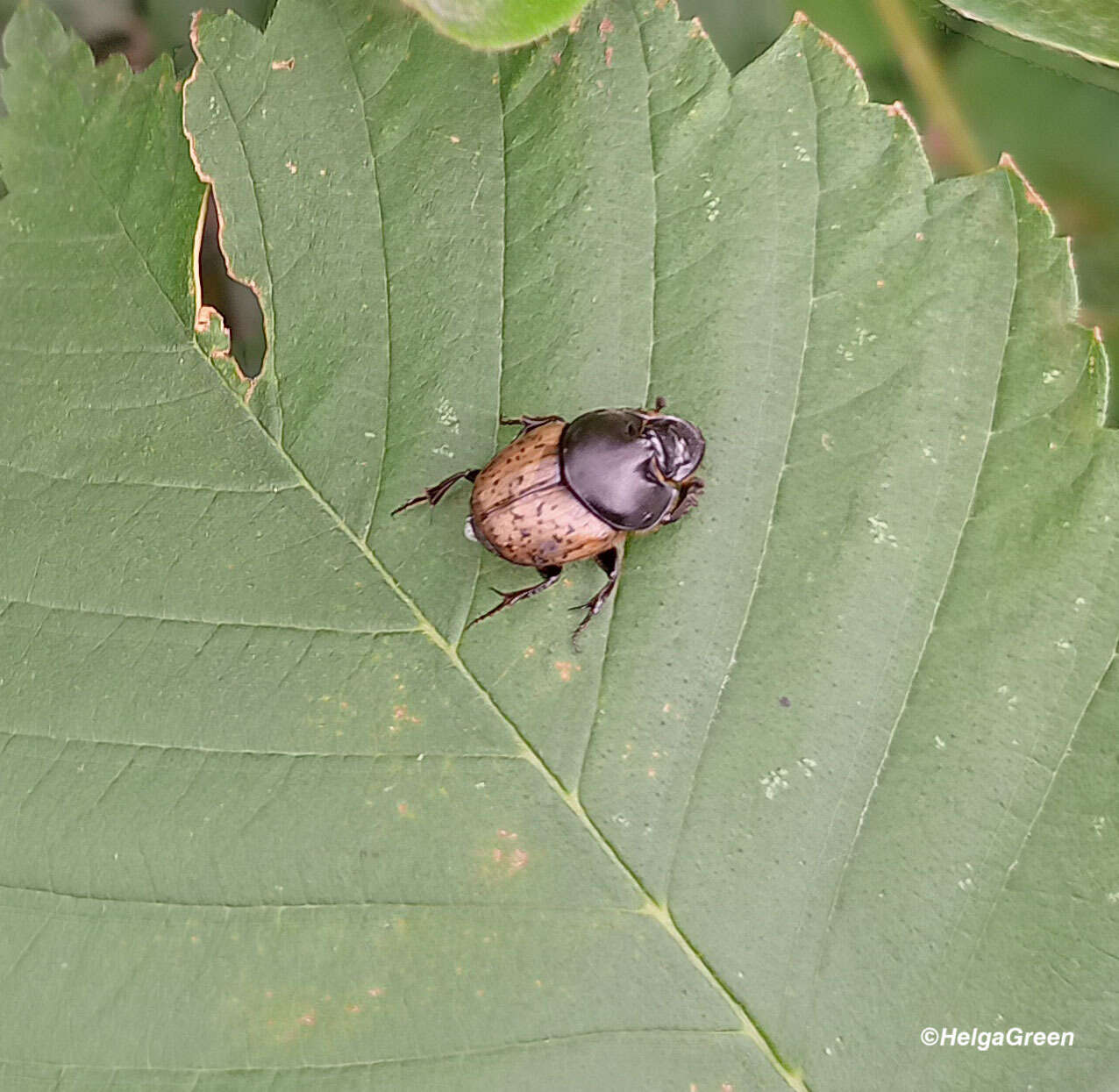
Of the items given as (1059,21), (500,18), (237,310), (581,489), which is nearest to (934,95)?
(1059,21)

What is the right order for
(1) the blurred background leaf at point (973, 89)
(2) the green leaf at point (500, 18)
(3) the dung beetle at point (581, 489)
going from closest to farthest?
(2) the green leaf at point (500, 18) → (3) the dung beetle at point (581, 489) → (1) the blurred background leaf at point (973, 89)

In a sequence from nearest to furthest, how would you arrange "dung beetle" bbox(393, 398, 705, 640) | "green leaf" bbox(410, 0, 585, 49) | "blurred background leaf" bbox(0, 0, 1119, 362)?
"green leaf" bbox(410, 0, 585, 49), "dung beetle" bbox(393, 398, 705, 640), "blurred background leaf" bbox(0, 0, 1119, 362)

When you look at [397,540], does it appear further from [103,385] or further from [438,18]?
[438,18]

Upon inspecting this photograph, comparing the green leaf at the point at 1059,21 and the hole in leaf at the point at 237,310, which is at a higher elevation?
the green leaf at the point at 1059,21

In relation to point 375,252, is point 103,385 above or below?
below

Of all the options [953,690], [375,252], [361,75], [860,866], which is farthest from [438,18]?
[860,866]

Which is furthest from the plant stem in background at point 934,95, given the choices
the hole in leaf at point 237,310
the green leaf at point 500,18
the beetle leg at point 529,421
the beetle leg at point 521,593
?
the hole in leaf at point 237,310

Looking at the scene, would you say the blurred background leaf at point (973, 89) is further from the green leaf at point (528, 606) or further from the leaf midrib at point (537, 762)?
the leaf midrib at point (537, 762)

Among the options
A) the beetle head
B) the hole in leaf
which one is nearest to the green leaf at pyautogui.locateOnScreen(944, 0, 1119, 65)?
the beetle head

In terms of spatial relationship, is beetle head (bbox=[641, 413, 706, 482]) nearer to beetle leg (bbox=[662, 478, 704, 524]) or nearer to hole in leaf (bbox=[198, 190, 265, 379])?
beetle leg (bbox=[662, 478, 704, 524])
